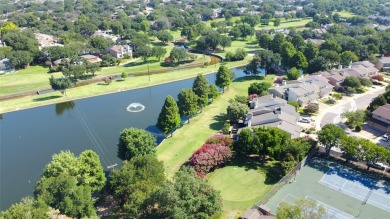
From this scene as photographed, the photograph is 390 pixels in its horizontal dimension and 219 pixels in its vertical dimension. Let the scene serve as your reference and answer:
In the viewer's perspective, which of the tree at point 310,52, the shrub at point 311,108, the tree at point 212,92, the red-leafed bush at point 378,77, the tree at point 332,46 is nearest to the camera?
the shrub at point 311,108

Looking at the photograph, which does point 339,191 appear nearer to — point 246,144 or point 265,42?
point 246,144

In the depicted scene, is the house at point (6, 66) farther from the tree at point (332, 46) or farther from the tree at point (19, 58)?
the tree at point (332, 46)

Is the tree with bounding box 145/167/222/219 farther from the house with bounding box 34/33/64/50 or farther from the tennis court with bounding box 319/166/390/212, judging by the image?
the house with bounding box 34/33/64/50

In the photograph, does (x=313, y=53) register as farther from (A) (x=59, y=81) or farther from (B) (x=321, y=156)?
(A) (x=59, y=81)

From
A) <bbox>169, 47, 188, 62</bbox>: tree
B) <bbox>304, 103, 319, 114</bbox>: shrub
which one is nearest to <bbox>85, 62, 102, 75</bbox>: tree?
<bbox>169, 47, 188, 62</bbox>: tree

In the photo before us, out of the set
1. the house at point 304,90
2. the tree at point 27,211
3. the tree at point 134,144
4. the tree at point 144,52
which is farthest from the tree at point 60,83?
the tree at point 27,211

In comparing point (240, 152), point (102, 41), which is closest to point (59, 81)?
point (102, 41)
